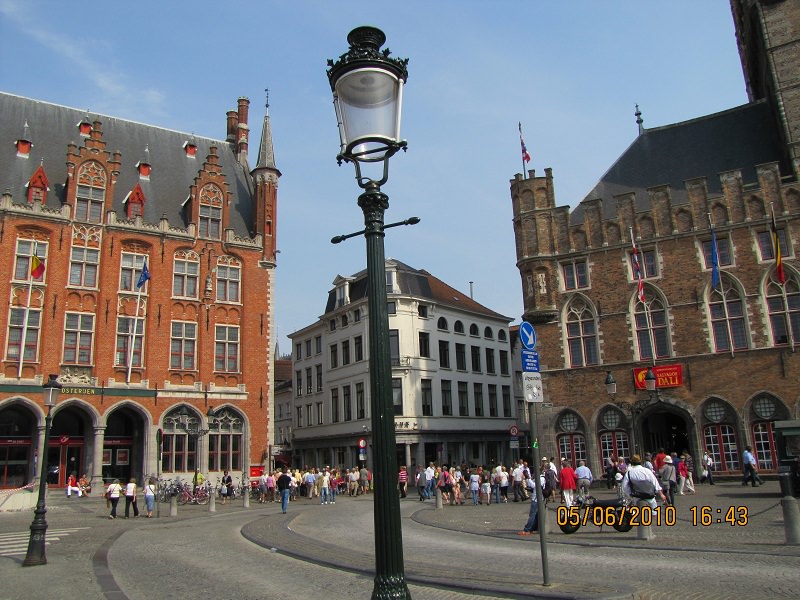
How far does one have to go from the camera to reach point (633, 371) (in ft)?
99.1

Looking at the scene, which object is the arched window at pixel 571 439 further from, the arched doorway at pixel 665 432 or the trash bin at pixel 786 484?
the trash bin at pixel 786 484

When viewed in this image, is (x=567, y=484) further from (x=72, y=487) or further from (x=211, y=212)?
(x=211, y=212)

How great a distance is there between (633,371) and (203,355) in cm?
2168

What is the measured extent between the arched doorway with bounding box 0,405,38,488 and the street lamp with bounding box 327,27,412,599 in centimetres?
3080

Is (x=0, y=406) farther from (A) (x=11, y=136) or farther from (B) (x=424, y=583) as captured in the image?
(B) (x=424, y=583)

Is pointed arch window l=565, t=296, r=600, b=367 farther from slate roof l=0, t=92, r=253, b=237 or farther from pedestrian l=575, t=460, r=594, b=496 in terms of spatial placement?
slate roof l=0, t=92, r=253, b=237

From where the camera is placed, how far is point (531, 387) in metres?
8.09

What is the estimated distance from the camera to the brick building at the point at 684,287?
28.2m

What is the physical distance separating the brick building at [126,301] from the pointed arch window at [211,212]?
0.08 m

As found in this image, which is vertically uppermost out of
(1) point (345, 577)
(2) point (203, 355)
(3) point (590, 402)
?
(2) point (203, 355)

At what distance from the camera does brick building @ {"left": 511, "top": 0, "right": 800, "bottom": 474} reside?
92.4ft

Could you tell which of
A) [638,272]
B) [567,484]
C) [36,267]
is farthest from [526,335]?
[36,267]

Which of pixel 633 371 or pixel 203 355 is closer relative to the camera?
pixel 633 371

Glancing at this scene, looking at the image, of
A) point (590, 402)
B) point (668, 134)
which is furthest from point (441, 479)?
point (668, 134)
